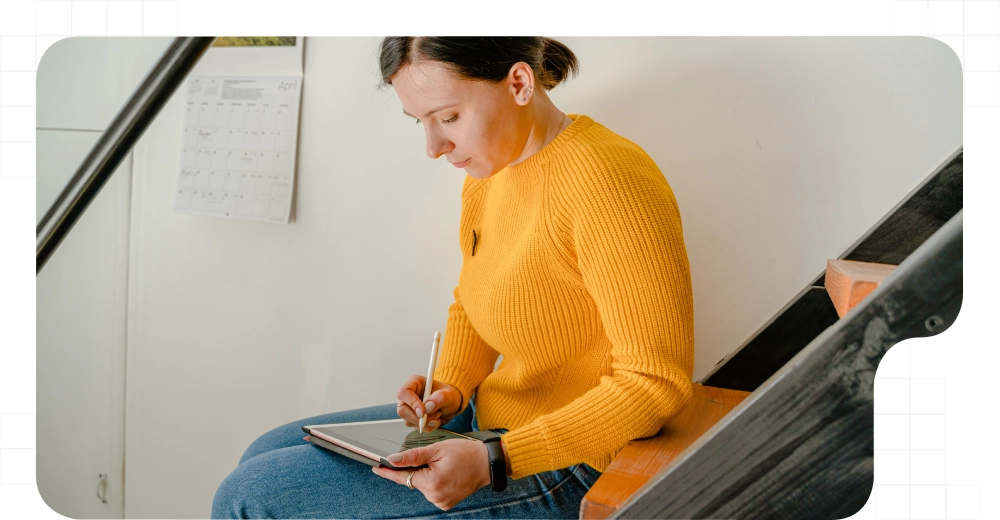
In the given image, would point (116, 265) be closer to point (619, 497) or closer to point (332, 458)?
point (332, 458)

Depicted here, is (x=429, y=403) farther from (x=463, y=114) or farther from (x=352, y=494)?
(x=463, y=114)

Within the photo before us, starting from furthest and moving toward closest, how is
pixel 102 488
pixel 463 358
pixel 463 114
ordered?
pixel 102 488, pixel 463 358, pixel 463 114

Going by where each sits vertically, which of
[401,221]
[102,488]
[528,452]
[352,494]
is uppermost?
[401,221]

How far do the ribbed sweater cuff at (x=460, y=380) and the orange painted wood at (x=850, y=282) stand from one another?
55 centimetres

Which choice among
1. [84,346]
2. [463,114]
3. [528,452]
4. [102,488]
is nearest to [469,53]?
[463,114]

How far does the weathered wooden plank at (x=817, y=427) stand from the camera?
510 millimetres

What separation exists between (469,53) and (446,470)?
0.50 metres

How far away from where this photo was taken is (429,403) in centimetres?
106

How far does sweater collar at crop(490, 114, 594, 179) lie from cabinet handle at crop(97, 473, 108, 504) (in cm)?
121

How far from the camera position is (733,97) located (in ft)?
3.59

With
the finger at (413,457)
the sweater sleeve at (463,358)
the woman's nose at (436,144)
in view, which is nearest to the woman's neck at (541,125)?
the woman's nose at (436,144)

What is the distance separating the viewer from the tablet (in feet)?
2.97

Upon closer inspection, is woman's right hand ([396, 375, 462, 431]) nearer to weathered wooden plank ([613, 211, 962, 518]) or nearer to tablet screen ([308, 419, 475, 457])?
tablet screen ([308, 419, 475, 457])

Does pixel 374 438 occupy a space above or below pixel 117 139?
below
